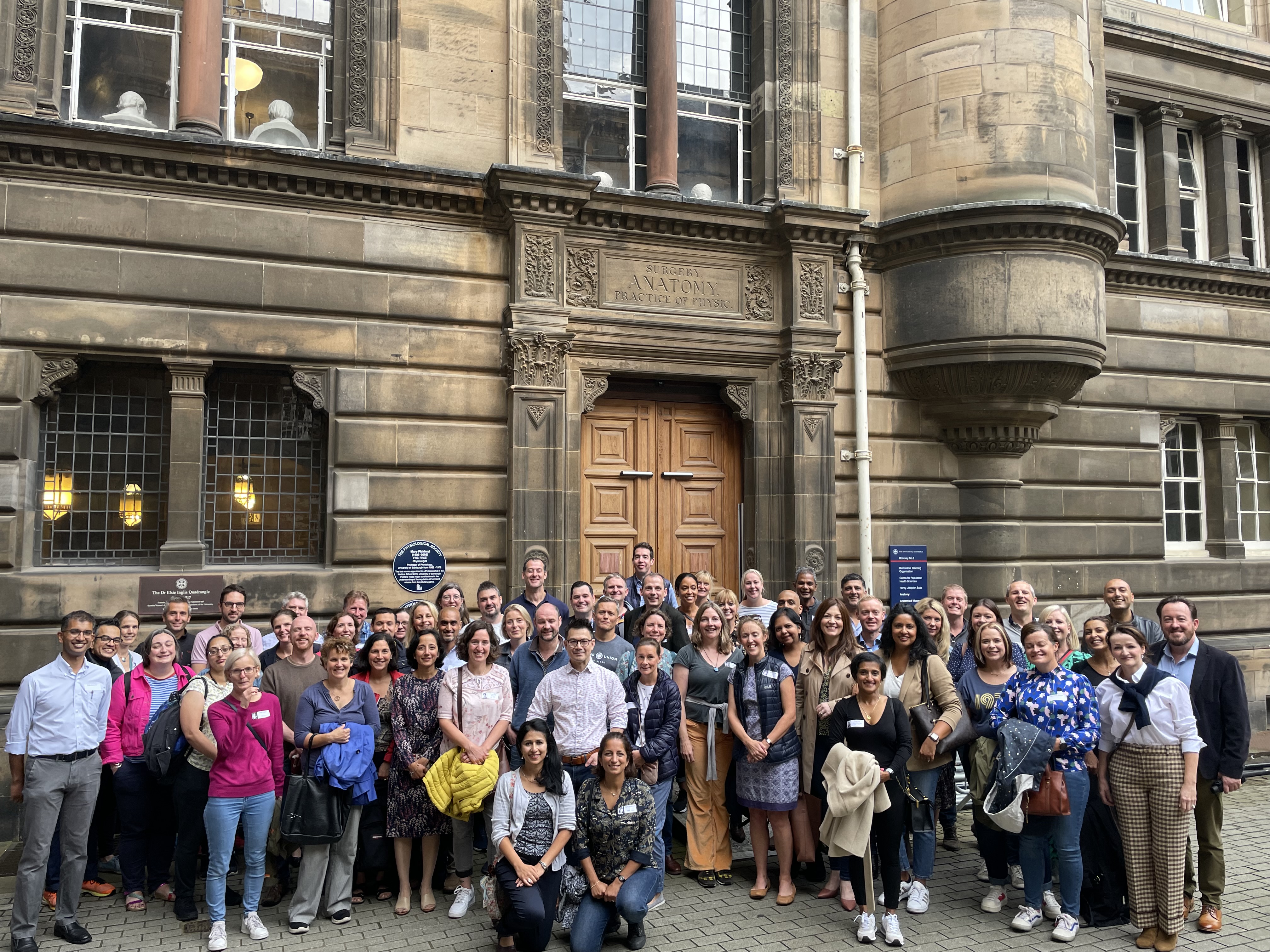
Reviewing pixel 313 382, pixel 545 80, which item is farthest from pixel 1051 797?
pixel 545 80

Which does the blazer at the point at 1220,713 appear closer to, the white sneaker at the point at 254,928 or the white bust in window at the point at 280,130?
the white sneaker at the point at 254,928

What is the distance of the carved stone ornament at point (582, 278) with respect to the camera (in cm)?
1133

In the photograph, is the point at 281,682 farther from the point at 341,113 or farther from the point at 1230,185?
the point at 1230,185

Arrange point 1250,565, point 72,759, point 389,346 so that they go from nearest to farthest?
point 72,759
point 389,346
point 1250,565

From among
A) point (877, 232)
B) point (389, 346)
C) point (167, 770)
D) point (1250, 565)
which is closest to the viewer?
point (167, 770)

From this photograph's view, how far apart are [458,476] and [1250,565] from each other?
13.5 meters

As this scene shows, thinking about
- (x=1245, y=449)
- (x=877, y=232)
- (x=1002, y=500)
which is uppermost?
(x=877, y=232)

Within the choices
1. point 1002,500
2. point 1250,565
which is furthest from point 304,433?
point 1250,565

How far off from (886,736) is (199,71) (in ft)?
32.6

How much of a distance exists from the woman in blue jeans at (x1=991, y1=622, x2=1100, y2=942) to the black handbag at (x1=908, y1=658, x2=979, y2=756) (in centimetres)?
42

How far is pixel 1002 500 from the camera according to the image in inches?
520

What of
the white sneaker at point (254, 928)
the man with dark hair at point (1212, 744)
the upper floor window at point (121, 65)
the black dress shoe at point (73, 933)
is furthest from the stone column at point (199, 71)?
the man with dark hair at point (1212, 744)

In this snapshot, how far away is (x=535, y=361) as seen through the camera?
10852mm

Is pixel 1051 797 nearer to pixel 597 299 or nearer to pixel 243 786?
pixel 243 786
